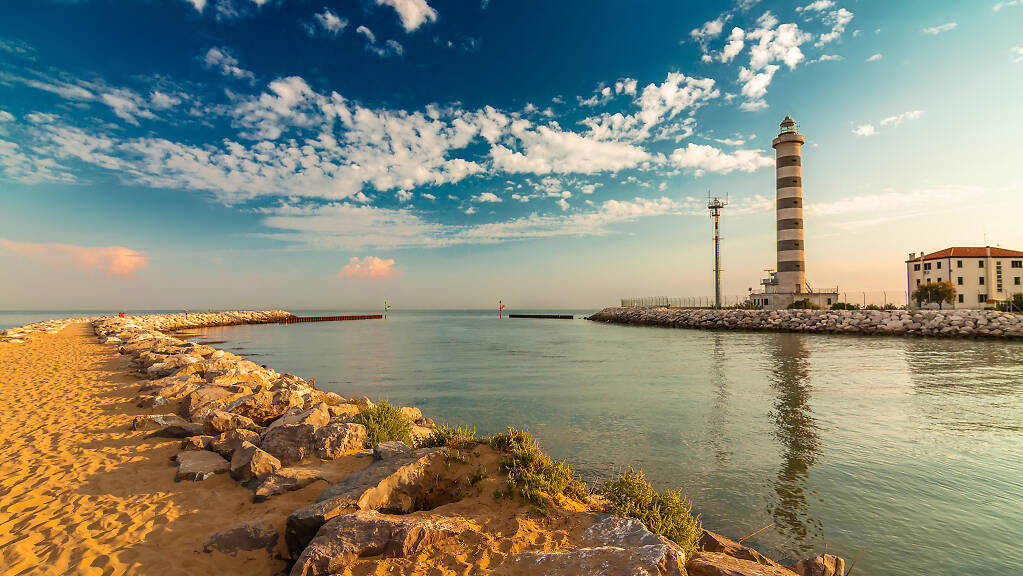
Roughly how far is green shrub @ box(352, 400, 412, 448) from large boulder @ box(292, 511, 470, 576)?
3.57m

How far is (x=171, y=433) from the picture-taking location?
856 cm

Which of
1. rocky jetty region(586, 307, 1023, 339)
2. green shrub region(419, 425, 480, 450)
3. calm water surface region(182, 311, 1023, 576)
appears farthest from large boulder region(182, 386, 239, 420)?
rocky jetty region(586, 307, 1023, 339)

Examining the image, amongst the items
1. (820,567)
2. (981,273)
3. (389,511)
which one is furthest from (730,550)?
(981,273)

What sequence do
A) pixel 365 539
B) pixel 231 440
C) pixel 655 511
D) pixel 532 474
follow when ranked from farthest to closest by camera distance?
pixel 231 440, pixel 532 474, pixel 655 511, pixel 365 539

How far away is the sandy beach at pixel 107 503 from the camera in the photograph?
4402 millimetres

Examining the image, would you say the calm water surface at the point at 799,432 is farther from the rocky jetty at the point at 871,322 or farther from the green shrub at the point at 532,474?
the rocky jetty at the point at 871,322

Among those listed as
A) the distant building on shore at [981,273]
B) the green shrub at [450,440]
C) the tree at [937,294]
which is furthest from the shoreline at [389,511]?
the distant building on shore at [981,273]

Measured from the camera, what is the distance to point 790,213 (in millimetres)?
52750

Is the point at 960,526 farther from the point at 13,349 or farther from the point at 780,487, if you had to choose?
the point at 13,349

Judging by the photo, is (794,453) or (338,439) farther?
(794,453)

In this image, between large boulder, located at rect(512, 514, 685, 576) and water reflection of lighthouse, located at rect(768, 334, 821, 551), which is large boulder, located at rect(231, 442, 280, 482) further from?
water reflection of lighthouse, located at rect(768, 334, 821, 551)

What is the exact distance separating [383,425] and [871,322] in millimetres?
50062

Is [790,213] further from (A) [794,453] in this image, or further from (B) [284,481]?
(B) [284,481]

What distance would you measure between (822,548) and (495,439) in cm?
485
